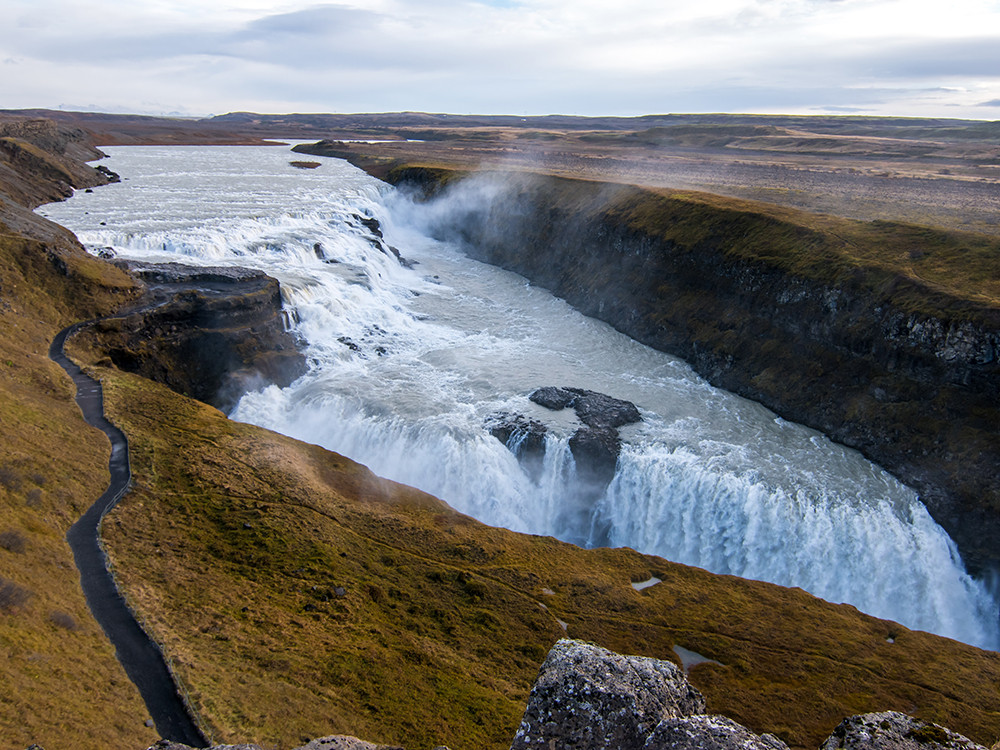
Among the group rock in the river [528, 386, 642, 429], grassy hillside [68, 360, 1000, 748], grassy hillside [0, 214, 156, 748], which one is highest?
grassy hillside [0, 214, 156, 748]

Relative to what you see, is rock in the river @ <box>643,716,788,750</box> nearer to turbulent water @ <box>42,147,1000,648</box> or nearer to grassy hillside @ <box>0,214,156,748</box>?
grassy hillside @ <box>0,214,156,748</box>

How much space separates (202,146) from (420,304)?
387 feet

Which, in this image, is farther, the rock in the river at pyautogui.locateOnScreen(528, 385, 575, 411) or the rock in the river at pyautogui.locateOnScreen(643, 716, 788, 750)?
the rock in the river at pyautogui.locateOnScreen(528, 385, 575, 411)

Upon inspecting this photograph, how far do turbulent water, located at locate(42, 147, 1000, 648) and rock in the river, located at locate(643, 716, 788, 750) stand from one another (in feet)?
69.0

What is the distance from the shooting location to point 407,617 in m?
19.7

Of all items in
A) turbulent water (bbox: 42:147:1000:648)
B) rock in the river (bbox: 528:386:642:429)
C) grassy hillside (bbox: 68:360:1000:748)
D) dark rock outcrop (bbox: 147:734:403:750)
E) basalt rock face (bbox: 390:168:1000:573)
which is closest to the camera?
dark rock outcrop (bbox: 147:734:403:750)

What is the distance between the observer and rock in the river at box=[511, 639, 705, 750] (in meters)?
9.55

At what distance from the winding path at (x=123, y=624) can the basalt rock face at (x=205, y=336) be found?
10.7m

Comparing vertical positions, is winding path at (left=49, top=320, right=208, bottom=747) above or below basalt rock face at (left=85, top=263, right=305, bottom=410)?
below

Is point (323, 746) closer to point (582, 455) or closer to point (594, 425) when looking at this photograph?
point (582, 455)

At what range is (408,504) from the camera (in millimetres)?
26391

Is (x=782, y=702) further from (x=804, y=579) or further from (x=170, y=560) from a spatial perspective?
(x=170, y=560)

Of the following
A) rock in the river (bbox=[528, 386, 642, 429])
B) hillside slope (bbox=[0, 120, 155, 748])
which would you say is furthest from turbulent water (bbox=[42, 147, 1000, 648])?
hillside slope (bbox=[0, 120, 155, 748])

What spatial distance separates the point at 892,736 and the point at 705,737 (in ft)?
9.77
